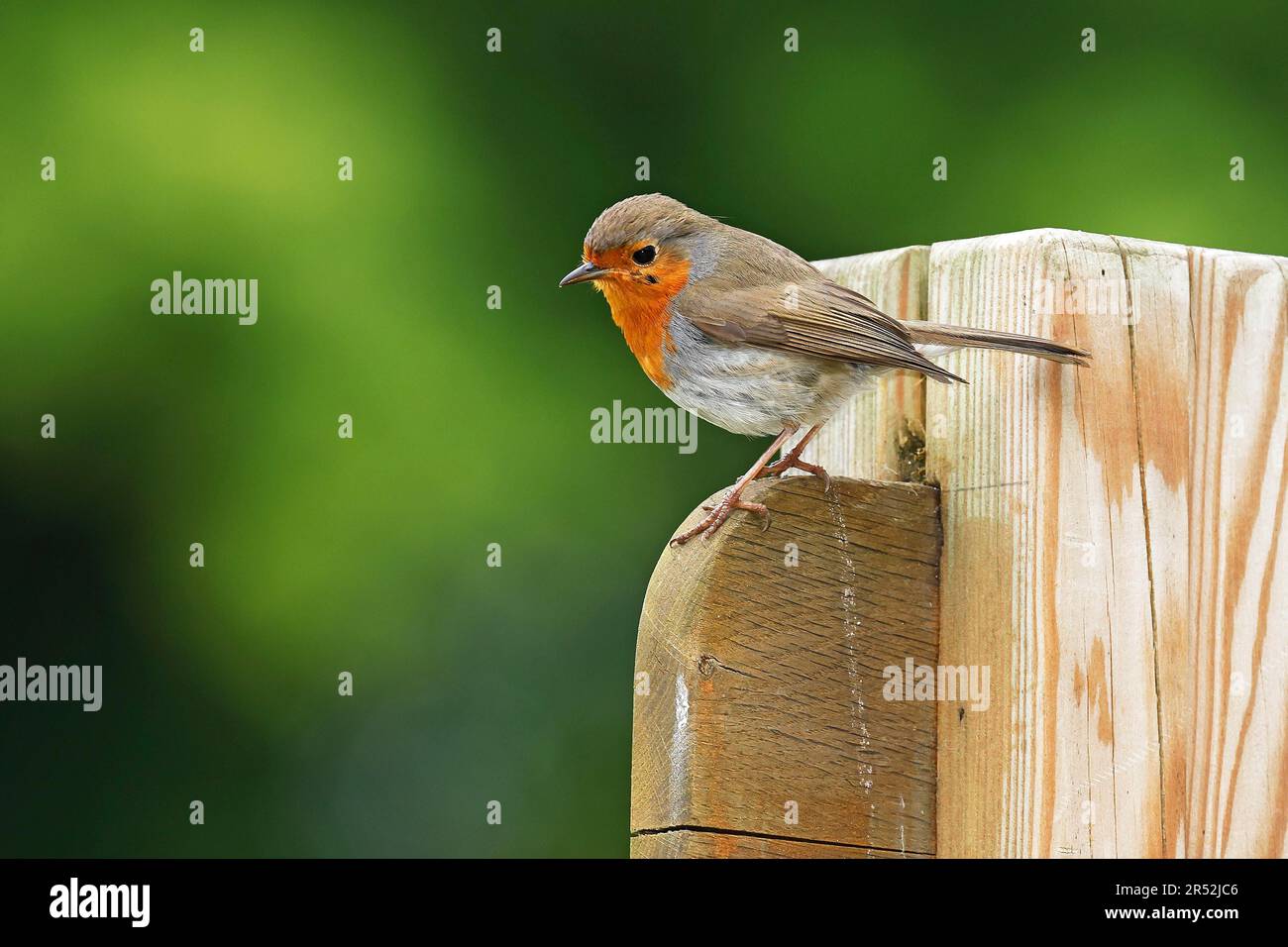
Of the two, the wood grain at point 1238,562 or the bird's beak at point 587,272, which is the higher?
the bird's beak at point 587,272

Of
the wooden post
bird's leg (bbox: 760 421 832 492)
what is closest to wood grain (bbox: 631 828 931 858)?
the wooden post

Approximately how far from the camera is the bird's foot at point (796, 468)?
7.80 feet

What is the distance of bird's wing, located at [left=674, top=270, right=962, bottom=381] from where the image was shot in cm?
271

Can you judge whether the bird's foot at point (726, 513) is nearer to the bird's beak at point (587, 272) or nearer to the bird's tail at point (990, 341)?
the bird's tail at point (990, 341)

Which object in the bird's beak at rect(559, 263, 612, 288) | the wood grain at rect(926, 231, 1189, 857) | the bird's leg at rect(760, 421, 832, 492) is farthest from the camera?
the bird's beak at rect(559, 263, 612, 288)

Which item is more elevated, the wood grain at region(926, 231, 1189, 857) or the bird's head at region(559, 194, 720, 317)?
the bird's head at region(559, 194, 720, 317)

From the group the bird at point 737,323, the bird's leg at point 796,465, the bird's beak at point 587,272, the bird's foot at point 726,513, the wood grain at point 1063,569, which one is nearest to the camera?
the wood grain at point 1063,569

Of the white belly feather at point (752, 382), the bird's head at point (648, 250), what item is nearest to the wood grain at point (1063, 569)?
the white belly feather at point (752, 382)

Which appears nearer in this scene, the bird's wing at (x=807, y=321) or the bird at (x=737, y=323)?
the bird's wing at (x=807, y=321)

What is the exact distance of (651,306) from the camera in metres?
3.72

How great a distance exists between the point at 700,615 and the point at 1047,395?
61cm

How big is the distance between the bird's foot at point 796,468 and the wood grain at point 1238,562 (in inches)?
21.0

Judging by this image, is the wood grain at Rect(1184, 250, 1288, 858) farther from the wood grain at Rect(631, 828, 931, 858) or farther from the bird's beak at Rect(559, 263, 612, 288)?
the bird's beak at Rect(559, 263, 612, 288)

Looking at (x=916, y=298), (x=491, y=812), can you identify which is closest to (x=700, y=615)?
(x=916, y=298)
